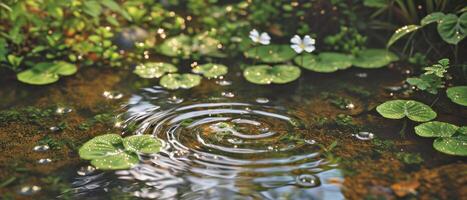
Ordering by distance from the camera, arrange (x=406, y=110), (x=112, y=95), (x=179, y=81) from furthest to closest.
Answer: (x=179, y=81), (x=112, y=95), (x=406, y=110)

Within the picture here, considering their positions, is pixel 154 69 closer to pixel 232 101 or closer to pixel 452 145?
pixel 232 101

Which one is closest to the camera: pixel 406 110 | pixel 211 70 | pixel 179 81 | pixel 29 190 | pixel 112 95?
pixel 29 190

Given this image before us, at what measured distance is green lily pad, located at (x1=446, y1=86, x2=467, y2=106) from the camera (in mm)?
2730

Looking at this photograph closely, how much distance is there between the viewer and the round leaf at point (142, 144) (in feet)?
7.97

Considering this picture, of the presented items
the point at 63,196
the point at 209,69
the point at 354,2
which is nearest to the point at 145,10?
the point at 209,69

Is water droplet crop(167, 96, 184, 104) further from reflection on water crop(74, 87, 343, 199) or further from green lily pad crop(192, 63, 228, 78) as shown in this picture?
green lily pad crop(192, 63, 228, 78)

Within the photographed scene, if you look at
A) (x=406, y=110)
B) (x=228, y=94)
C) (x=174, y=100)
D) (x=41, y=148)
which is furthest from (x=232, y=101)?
(x=41, y=148)

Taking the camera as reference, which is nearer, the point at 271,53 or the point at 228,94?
the point at 228,94

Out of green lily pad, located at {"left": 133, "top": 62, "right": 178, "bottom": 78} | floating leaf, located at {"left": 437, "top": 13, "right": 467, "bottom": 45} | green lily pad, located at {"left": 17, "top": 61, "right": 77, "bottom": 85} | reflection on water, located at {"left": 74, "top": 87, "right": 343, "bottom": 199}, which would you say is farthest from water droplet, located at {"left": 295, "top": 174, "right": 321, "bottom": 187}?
green lily pad, located at {"left": 17, "top": 61, "right": 77, "bottom": 85}

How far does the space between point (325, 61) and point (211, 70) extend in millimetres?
722

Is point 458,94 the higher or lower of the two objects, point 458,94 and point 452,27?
the lower

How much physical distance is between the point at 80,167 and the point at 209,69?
120 centimetres

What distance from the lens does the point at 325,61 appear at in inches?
132

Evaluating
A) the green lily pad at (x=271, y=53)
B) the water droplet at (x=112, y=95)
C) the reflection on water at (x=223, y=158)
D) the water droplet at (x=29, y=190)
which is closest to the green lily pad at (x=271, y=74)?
the green lily pad at (x=271, y=53)
